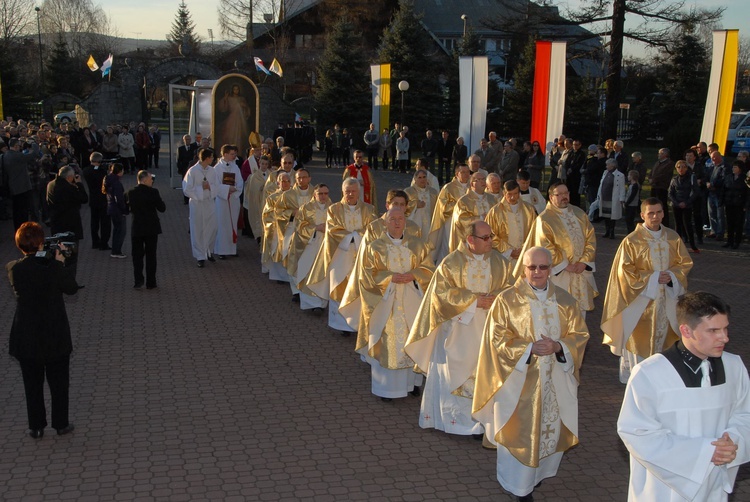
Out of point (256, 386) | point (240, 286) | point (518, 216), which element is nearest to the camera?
point (256, 386)

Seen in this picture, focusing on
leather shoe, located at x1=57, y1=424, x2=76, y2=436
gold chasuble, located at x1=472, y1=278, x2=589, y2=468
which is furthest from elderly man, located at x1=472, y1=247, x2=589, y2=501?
leather shoe, located at x1=57, y1=424, x2=76, y2=436

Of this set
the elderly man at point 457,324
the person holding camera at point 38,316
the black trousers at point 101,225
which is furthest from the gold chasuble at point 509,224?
the black trousers at point 101,225

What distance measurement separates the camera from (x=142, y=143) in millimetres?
29375

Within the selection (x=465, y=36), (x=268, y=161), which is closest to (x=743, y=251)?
(x=268, y=161)

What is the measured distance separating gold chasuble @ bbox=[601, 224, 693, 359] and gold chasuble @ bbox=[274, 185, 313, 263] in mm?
5266

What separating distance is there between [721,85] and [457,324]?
42.5 ft

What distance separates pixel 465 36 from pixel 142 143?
17.6 metres

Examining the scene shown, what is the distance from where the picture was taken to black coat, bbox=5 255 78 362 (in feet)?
20.5

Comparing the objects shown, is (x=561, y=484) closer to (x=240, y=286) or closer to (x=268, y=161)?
(x=240, y=286)

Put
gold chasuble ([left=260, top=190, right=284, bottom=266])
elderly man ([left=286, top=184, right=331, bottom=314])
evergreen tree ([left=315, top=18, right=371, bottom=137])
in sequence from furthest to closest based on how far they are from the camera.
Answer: evergreen tree ([left=315, top=18, right=371, bottom=137]) < gold chasuble ([left=260, top=190, right=284, bottom=266]) < elderly man ([left=286, top=184, right=331, bottom=314])

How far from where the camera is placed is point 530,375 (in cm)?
555

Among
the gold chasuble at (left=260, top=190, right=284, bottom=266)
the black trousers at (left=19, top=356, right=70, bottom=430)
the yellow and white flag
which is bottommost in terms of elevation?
the black trousers at (left=19, top=356, right=70, bottom=430)

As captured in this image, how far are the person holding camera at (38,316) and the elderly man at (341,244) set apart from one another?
3653 millimetres

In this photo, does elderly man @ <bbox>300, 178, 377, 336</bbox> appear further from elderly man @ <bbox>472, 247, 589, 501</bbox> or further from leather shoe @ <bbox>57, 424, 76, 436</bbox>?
elderly man @ <bbox>472, 247, 589, 501</bbox>
